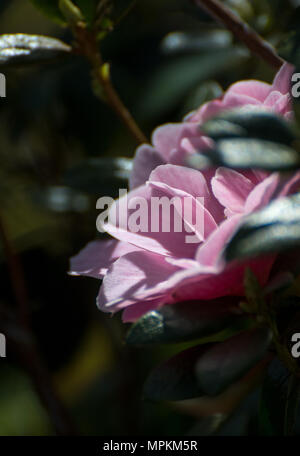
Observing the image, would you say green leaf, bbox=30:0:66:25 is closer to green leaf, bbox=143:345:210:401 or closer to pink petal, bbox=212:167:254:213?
pink petal, bbox=212:167:254:213

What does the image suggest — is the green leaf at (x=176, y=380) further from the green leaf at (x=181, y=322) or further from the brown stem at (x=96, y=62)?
the brown stem at (x=96, y=62)

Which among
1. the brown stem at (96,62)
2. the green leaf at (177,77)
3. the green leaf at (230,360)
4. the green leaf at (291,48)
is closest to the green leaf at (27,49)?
the brown stem at (96,62)

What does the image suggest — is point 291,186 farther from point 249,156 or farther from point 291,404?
point 291,404

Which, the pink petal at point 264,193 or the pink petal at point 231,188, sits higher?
the pink petal at point 231,188

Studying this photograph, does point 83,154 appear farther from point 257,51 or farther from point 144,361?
point 257,51

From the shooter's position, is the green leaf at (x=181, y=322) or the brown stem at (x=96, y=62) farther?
the brown stem at (x=96, y=62)

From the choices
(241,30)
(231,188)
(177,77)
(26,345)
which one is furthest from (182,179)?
(177,77)
